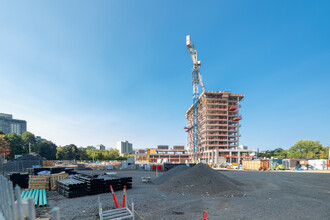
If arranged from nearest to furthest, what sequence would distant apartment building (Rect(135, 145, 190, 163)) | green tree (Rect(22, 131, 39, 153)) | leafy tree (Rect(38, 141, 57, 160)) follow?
green tree (Rect(22, 131, 39, 153)), leafy tree (Rect(38, 141, 57, 160)), distant apartment building (Rect(135, 145, 190, 163))

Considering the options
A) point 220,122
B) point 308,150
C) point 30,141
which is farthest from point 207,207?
point 308,150

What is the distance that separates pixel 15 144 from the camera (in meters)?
77.4

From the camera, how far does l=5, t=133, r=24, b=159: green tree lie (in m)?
75.5

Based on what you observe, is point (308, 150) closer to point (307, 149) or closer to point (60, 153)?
point (307, 149)

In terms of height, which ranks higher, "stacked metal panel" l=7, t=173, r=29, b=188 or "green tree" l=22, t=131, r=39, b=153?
"stacked metal panel" l=7, t=173, r=29, b=188

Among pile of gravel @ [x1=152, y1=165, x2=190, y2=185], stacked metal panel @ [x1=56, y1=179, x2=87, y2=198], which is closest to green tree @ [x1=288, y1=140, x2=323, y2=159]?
pile of gravel @ [x1=152, y1=165, x2=190, y2=185]

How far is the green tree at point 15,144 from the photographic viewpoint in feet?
248

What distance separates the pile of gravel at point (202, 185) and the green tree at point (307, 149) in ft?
324

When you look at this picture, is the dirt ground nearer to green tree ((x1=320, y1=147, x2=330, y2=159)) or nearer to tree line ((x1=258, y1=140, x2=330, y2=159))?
green tree ((x1=320, y1=147, x2=330, y2=159))

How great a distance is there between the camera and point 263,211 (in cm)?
1045

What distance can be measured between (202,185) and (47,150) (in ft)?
317

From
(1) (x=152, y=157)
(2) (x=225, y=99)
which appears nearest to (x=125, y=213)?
(2) (x=225, y=99)

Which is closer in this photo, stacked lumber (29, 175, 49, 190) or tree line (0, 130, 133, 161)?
stacked lumber (29, 175, 49, 190)

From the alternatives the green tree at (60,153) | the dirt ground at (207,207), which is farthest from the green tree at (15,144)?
the dirt ground at (207,207)
